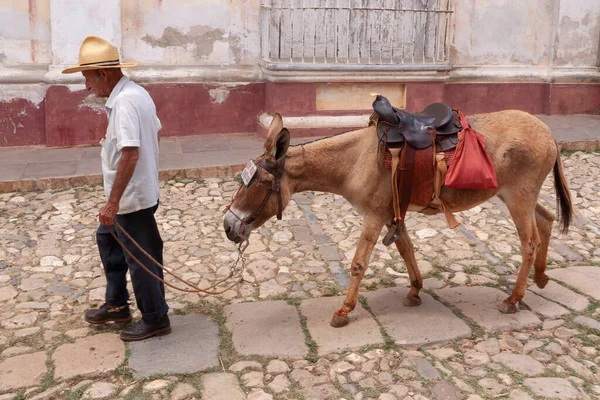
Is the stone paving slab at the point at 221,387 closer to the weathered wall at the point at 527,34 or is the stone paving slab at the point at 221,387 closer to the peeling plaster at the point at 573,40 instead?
the weathered wall at the point at 527,34

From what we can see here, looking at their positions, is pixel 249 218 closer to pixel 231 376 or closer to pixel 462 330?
pixel 231 376

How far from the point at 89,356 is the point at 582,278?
3.89 metres

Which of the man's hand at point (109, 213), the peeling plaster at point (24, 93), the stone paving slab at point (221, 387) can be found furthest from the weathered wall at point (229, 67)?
→ the stone paving slab at point (221, 387)

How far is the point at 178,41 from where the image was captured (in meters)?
9.46

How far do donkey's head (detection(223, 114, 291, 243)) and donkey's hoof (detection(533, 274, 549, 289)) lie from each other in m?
2.18

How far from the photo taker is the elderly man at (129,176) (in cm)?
425

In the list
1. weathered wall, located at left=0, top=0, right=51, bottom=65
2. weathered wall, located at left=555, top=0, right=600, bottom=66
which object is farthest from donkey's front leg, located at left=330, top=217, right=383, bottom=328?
weathered wall, located at left=555, top=0, right=600, bottom=66

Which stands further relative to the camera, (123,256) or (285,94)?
(285,94)

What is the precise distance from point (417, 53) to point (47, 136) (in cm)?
551

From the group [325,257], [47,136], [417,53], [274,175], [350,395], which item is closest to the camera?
[350,395]

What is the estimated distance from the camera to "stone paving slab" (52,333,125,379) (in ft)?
14.0

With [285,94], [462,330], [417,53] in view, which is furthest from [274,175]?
[417,53]

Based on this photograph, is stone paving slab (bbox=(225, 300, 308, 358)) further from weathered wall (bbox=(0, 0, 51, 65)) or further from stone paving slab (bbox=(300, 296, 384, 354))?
weathered wall (bbox=(0, 0, 51, 65))

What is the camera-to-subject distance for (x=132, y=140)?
4.20 m
